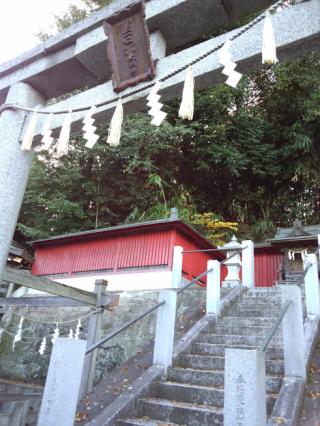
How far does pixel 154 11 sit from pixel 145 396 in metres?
4.93

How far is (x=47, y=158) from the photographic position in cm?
1905

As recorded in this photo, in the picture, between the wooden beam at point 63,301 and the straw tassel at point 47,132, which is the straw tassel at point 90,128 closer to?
the straw tassel at point 47,132

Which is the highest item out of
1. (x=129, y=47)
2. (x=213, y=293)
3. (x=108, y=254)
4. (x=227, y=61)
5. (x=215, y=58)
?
(x=129, y=47)

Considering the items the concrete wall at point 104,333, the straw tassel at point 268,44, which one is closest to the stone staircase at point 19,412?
the concrete wall at point 104,333

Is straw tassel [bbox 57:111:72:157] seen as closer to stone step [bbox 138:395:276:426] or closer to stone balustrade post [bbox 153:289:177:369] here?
stone balustrade post [bbox 153:289:177:369]

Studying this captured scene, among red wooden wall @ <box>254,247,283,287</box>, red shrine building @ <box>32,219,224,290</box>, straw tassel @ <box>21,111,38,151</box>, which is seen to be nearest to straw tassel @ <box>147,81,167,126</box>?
straw tassel @ <box>21,111,38,151</box>

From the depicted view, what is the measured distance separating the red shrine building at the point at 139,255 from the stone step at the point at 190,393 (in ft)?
19.9

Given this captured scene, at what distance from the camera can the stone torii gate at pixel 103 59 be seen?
3.37 meters

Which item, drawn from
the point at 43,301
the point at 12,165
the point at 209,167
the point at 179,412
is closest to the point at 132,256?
the point at 43,301

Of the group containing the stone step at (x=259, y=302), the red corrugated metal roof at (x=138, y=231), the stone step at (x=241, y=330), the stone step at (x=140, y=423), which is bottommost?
the stone step at (x=140, y=423)

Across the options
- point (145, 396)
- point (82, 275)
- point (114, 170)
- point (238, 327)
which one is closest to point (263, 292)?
point (238, 327)

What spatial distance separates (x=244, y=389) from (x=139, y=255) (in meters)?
8.95

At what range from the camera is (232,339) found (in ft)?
17.5

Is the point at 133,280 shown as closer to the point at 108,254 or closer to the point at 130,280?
the point at 130,280
